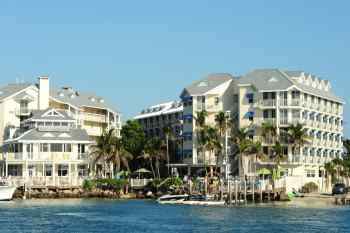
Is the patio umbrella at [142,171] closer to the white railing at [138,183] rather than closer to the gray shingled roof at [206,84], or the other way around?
the white railing at [138,183]

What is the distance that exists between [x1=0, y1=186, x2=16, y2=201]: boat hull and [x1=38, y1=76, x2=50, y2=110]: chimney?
75.7 feet

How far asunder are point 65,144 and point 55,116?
4902 mm

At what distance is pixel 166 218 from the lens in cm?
7550

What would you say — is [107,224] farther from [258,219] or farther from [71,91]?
[71,91]

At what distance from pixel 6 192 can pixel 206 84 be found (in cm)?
3539

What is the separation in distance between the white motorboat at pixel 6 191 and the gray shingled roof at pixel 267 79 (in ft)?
119

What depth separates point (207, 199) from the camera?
97000mm

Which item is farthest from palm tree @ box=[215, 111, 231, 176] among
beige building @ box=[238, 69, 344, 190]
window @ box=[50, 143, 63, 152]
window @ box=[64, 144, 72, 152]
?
window @ box=[50, 143, 63, 152]

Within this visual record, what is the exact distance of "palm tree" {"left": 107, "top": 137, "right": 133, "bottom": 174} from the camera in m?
117

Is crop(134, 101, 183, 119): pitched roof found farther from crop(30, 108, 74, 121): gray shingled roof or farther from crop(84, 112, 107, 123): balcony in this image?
crop(30, 108, 74, 121): gray shingled roof

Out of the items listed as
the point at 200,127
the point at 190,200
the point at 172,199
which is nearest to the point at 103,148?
the point at 200,127

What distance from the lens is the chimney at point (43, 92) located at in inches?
4879

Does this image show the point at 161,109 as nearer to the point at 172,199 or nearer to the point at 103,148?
the point at 103,148

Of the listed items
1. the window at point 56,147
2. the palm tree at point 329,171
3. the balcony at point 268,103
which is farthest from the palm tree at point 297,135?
the window at point 56,147
